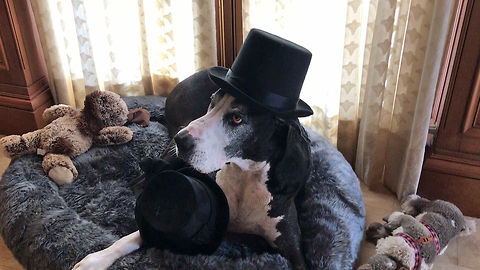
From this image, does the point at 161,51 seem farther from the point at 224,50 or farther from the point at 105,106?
the point at 105,106

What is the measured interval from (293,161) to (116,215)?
69 cm

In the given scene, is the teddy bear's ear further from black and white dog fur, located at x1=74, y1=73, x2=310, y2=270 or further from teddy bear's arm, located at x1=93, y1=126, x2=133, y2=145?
teddy bear's arm, located at x1=93, y1=126, x2=133, y2=145

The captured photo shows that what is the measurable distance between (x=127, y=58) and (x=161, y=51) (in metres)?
0.18

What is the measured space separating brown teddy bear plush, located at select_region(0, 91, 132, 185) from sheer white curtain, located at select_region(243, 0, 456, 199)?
2.27ft

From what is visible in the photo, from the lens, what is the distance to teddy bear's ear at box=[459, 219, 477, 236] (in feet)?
5.45

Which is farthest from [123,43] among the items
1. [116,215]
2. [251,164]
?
[251,164]

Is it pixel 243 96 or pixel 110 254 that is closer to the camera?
pixel 243 96

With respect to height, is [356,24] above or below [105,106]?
above

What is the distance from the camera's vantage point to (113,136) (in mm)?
1793

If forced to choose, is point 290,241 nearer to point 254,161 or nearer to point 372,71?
point 254,161

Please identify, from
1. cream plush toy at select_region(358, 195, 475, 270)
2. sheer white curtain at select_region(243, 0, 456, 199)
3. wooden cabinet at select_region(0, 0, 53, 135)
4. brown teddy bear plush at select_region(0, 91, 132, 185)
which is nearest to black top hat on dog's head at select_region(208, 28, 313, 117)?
cream plush toy at select_region(358, 195, 475, 270)

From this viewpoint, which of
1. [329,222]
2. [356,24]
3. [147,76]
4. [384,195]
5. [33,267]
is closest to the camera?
[33,267]

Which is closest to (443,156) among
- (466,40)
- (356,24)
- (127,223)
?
(466,40)

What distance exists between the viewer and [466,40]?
155cm
